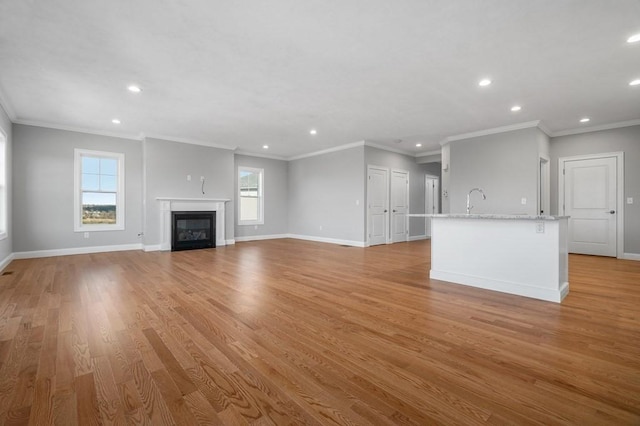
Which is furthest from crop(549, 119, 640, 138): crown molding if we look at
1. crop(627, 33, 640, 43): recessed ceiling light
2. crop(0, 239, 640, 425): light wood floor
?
crop(627, 33, 640, 43): recessed ceiling light

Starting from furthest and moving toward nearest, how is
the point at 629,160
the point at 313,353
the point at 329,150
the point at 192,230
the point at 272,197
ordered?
the point at 272,197, the point at 329,150, the point at 192,230, the point at 629,160, the point at 313,353

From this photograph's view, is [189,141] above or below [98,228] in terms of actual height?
above

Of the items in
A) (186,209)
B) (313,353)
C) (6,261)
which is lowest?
(313,353)

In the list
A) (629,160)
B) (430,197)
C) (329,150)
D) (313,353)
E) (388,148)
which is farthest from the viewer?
(430,197)

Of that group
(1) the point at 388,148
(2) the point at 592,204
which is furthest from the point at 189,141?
(2) the point at 592,204

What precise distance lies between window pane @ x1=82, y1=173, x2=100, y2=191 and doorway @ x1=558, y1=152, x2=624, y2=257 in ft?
33.9

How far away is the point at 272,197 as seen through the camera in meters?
9.46

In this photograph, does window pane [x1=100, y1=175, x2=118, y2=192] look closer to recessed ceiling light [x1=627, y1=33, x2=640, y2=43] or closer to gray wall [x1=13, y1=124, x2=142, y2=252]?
gray wall [x1=13, y1=124, x2=142, y2=252]

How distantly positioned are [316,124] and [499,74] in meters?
3.31

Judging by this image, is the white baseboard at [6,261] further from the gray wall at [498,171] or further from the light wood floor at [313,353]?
the gray wall at [498,171]

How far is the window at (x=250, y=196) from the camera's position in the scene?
886 cm

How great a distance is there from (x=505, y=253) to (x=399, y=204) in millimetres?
5273

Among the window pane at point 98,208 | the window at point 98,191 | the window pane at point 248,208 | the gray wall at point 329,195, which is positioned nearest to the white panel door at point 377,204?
the gray wall at point 329,195

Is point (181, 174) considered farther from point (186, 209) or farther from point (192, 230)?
point (192, 230)
